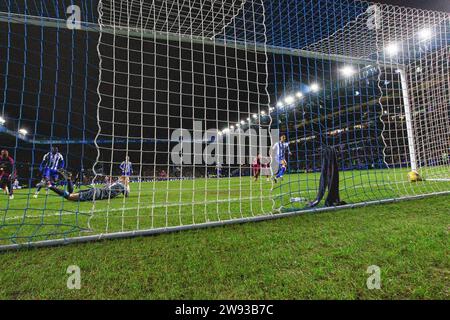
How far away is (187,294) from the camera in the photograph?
5.18ft

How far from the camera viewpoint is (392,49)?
652cm

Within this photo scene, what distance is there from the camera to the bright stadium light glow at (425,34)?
5.99 m

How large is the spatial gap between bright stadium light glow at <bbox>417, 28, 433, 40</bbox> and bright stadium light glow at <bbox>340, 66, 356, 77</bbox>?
5.04 ft

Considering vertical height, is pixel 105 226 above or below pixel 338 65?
below

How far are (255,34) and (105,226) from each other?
14.8ft

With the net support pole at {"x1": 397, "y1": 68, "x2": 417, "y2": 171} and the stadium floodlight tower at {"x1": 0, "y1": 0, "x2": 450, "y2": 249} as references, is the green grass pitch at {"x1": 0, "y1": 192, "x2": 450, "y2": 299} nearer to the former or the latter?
the stadium floodlight tower at {"x1": 0, "y1": 0, "x2": 450, "y2": 249}

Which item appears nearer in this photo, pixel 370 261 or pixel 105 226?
pixel 370 261

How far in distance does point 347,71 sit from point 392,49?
1084 mm

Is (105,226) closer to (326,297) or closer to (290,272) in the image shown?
(290,272)

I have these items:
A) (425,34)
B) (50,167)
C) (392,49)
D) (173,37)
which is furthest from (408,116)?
(50,167)

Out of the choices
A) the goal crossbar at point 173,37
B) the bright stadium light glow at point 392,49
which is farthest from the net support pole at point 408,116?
the bright stadium light glow at point 392,49
